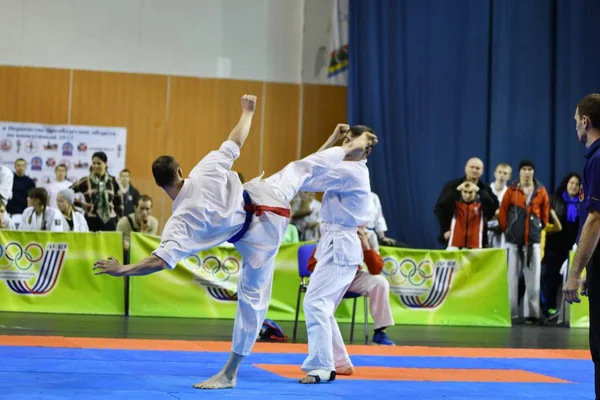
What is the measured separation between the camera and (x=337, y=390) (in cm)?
554

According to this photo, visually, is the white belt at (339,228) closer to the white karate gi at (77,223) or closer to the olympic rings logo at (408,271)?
the olympic rings logo at (408,271)

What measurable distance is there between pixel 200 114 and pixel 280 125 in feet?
4.77

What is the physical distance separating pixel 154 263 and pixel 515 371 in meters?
3.29

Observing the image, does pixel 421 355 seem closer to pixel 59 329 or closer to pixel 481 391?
pixel 481 391

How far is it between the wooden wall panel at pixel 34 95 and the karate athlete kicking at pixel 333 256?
10.9m

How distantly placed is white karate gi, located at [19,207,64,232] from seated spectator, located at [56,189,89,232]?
7.4 inches

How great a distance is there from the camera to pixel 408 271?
35.2 ft

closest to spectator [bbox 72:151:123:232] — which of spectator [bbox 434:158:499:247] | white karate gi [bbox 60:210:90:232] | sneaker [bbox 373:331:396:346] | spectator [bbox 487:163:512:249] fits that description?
white karate gi [bbox 60:210:90:232]

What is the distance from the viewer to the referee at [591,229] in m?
4.18

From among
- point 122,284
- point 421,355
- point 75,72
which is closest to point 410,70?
point 75,72

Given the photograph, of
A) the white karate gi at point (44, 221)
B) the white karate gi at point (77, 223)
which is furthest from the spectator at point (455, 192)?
the white karate gi at point (44, 221)

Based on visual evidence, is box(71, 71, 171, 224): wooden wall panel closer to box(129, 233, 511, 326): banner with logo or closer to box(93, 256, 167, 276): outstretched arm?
box(129, 233, 511, 326): banner with logo

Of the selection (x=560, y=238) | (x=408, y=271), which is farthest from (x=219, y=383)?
(x=560, y=238)

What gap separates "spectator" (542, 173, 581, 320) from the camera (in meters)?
11.9
